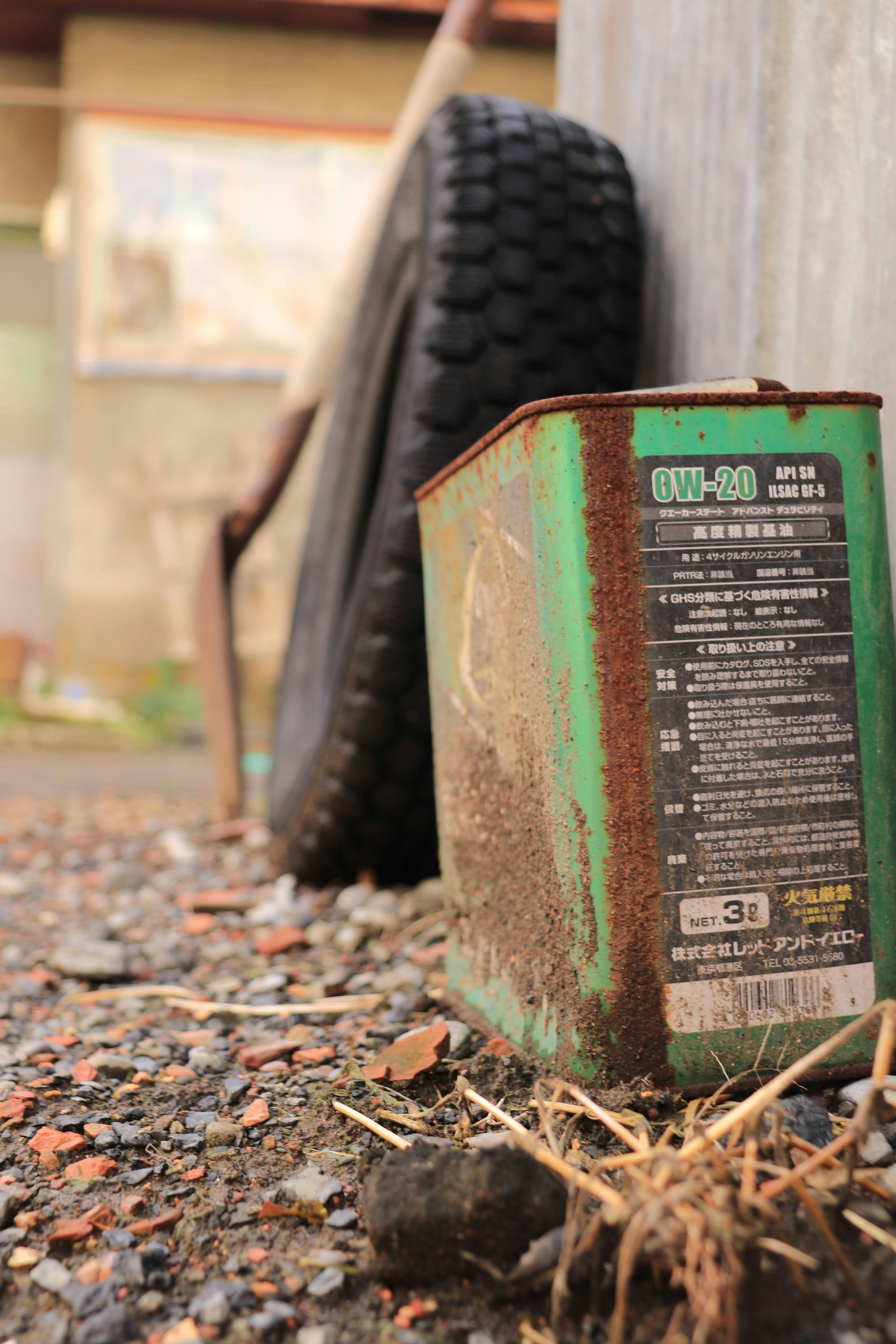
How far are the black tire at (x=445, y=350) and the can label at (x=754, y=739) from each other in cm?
67

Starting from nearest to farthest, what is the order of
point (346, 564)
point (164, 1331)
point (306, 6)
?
point (164, 1331) < point (346, 564) < point (306, 6)

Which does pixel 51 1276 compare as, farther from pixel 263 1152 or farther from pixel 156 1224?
pixel 263 1152

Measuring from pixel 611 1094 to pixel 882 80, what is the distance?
1.08 m

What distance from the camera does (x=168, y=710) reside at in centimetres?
632

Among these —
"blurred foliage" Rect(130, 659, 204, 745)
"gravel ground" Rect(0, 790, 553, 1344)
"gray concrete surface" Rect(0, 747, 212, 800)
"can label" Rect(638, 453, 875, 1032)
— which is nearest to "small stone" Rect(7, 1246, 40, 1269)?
"gravel ground" Rect(0, 790, 553, 1344)

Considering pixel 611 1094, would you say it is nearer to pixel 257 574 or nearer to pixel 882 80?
pixel 882 80

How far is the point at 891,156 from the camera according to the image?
3.54 feet

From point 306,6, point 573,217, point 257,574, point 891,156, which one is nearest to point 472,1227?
point 891,156

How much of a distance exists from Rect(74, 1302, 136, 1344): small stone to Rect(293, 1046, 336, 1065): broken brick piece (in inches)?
16.5

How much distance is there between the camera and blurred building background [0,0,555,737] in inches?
259

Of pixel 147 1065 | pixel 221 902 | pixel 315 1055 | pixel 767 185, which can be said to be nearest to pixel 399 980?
pixel 315 1055

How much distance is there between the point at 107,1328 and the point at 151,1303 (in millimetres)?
34

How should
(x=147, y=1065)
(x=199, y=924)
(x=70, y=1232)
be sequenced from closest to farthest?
(x=70, y=1232), (x=147, y=1065), (x=199, y=924)

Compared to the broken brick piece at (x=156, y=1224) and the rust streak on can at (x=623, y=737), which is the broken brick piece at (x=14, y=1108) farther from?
the rust streak on can at (x=623, y=737)
